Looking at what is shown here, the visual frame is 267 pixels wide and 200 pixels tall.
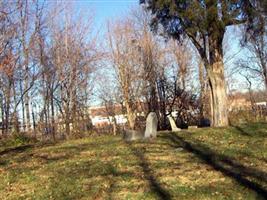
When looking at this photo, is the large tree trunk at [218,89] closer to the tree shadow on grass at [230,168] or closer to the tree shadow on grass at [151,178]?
the tree shadow on grass at [230,168]

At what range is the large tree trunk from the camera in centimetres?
1906

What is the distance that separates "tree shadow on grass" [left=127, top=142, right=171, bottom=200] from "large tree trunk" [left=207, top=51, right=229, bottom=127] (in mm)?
7862

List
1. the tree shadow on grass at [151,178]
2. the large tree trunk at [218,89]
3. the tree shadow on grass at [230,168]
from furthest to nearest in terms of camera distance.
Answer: the large tree trunk at [218,89], the tree shadow on grass at [230,168], the tree shadow on grass at [151,178]

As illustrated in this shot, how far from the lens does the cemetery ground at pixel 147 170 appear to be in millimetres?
7734

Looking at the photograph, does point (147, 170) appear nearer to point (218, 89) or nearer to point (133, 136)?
point (133, 136)

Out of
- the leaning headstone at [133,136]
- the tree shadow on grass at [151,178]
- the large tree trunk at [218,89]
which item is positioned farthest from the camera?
the large tree trunk at [218,89]

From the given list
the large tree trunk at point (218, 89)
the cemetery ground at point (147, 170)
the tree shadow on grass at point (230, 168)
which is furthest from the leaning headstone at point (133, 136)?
→ the large tree trunk at point (218, 89)

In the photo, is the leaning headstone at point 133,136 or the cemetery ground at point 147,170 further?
the leaning headstone at point 133,136

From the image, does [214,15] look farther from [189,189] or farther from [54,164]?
[189,189]

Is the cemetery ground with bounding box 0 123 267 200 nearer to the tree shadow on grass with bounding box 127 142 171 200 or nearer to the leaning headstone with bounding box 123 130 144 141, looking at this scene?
the tree shadow on grass with bounding box 127 142 171 200

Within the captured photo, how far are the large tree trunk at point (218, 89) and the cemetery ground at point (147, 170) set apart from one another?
16.5 feet

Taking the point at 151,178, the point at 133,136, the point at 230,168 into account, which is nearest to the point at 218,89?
the point at 133,136

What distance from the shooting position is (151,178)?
8703 millimetres

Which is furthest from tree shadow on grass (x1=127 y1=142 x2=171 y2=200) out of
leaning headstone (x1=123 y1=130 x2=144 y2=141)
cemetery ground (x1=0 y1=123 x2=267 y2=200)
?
leaning headstone (x1=123 y1=130 x2=144 y2=141)
